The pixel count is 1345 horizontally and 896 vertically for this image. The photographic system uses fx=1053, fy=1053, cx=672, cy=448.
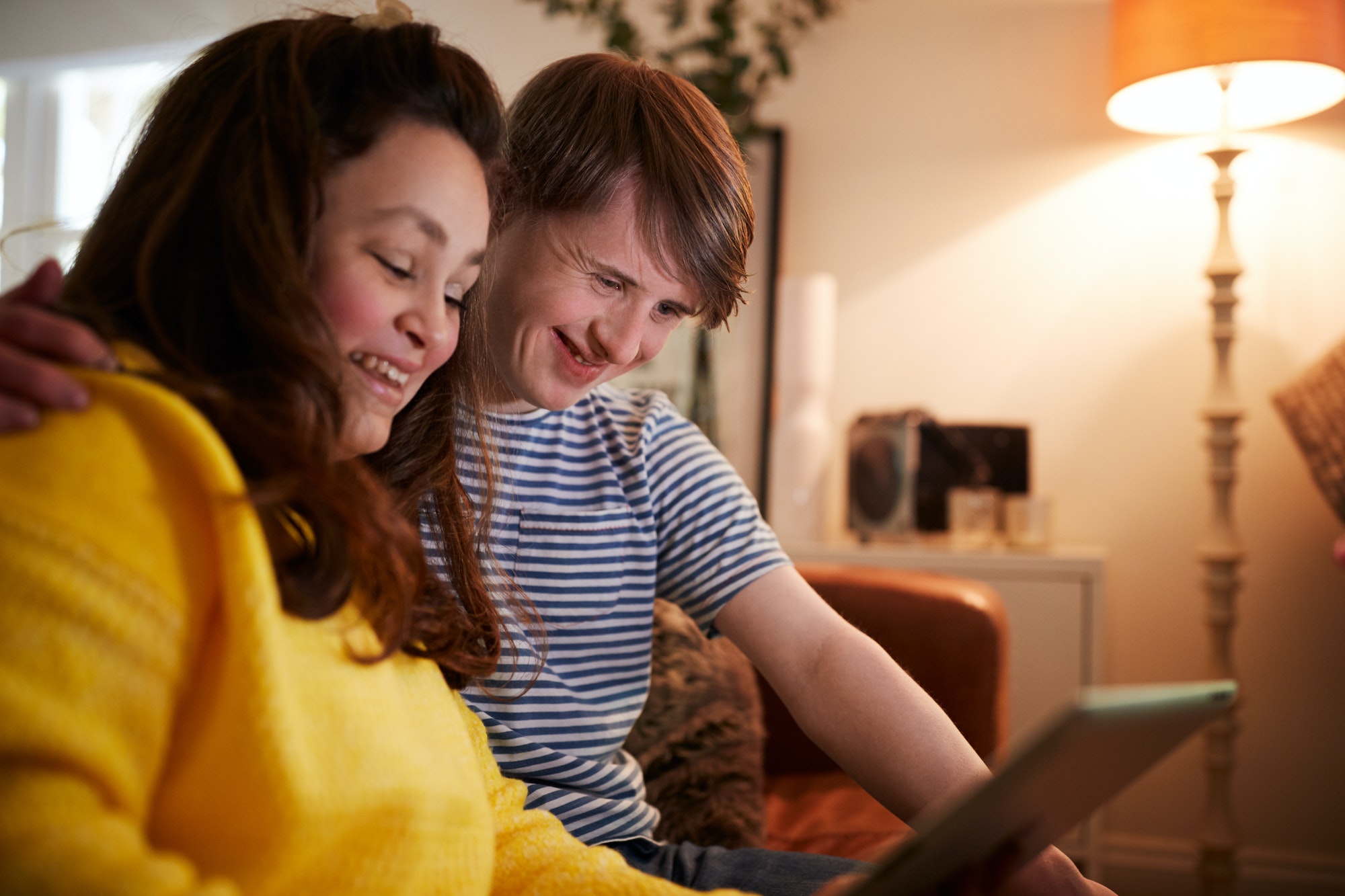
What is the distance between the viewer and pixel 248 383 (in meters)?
0.64

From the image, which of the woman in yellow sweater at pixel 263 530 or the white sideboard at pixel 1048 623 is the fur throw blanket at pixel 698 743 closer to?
the woman in yellow sweater at pixel 263 530

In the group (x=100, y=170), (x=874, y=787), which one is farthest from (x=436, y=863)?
(x=100, y=170)

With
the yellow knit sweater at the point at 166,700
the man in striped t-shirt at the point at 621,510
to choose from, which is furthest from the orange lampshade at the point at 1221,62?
the yellow knit sweater at the point at 166,700

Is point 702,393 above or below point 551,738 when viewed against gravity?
above

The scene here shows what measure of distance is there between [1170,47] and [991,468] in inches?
35.3

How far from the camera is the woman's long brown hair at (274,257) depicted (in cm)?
63

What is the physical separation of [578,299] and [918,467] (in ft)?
4.88

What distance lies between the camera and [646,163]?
3.16 ft

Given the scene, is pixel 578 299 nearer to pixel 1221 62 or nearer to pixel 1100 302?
pixel 1221 62

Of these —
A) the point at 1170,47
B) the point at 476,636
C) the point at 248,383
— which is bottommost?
the point at 476,636

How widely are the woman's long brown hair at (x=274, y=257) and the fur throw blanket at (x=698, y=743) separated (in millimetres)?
646

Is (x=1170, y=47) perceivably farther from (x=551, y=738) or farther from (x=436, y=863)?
(x=436, y=863)

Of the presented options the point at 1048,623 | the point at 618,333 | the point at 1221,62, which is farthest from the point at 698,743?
the point at 1221,62

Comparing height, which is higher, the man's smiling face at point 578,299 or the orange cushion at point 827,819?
the man's smiling face at point 578,299
